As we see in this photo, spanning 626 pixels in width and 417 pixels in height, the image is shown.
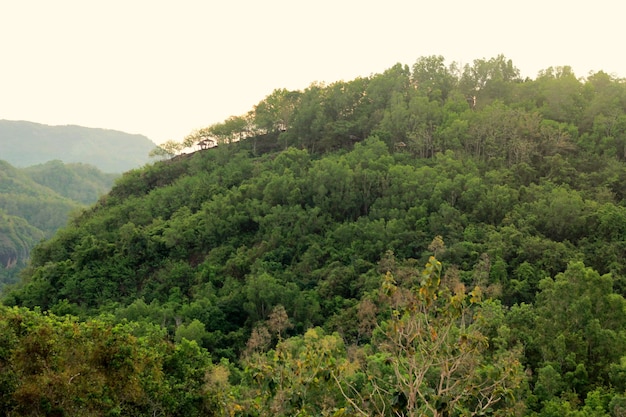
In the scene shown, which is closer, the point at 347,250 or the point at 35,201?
the point at 347,250

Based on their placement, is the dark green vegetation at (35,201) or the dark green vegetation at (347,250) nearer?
the dark green vegetation at (347,250)

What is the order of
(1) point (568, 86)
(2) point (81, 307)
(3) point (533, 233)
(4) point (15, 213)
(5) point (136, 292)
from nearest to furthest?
(3) point (533, 233)
(2) point (81, 307)
(5) point (136, 292)
(1) point (568, 86)
(4) point (15, 213)

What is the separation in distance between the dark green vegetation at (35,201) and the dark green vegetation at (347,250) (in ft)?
68.7

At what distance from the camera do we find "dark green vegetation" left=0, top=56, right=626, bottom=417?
39.7 ft

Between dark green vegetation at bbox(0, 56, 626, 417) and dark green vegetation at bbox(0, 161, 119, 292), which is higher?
dark green vegetation at bbox(0, 56, 626, 417)

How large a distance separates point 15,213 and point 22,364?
92.3 metres

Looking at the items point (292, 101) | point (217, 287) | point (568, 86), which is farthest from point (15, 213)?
point (568, 86)

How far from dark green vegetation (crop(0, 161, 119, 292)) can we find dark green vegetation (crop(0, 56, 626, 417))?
20951 mm

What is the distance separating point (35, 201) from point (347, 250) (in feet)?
265

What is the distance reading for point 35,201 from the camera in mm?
91125

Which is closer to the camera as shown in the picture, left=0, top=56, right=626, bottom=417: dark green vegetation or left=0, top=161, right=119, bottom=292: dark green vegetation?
left=0, top=56, right=626, bottom=417: dark green vegetation

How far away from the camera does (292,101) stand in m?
41.9

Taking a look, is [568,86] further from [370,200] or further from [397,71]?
[370,200]

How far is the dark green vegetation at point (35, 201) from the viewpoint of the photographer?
73.7 metres
